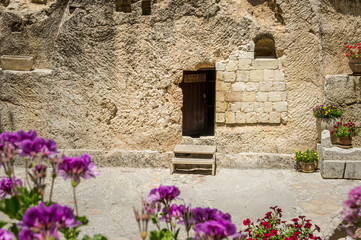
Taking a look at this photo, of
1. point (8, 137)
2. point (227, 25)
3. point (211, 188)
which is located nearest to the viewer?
point (8, 137)

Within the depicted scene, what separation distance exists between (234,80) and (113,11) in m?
2.93

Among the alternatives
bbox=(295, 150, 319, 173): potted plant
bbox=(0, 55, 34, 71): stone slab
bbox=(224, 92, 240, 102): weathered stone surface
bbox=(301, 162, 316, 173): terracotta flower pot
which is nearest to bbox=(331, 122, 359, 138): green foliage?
bbox=(295, 150, 319, 173): potted plant

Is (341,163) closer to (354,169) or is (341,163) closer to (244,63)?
(354,169)

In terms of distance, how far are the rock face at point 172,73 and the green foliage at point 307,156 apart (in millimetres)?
354

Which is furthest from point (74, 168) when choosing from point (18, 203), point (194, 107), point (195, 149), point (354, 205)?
point (194, 107)

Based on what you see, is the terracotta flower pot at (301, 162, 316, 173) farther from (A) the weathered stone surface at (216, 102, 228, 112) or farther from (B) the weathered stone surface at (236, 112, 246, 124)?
(A) the weathered stone surface at (216, 102, 228, 112)

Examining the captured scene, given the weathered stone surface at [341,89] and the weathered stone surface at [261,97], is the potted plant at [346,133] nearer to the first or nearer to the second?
the weathered stone surface at [341,89]

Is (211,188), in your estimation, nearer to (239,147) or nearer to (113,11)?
(239,147)

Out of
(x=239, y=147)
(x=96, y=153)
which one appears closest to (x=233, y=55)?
(x=239, y=147)

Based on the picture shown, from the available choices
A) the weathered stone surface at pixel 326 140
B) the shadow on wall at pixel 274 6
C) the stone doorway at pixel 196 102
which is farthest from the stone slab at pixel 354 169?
the stone doorway at pixel 196 102

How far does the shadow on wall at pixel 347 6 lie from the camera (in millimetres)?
9148

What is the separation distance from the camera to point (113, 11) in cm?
909

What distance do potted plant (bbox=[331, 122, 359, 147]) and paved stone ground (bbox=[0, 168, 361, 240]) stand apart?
2.46ft

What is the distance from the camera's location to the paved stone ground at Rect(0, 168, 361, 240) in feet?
21.6
